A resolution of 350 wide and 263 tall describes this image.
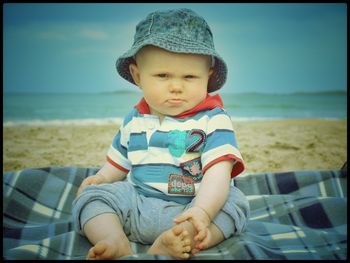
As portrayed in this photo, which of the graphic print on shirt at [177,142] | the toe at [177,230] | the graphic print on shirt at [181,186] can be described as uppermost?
the graphic print on shirt at [177,142]

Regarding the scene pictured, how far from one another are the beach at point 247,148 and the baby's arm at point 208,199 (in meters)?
1.08

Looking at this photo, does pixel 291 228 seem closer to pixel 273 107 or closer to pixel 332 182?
pixel 332 182

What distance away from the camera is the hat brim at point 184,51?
42.3 inches

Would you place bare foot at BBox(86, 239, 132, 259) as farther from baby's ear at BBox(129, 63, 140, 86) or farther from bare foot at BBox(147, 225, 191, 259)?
baby's ear at BBox(129, 63, 140, 86)

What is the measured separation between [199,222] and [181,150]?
0.29 meters

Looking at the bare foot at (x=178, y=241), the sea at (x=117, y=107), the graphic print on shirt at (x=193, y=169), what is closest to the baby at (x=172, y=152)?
A: the graphic print on shirt at (x=193, y=169)

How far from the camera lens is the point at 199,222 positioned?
0.88m

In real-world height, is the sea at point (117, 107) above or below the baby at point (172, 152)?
below

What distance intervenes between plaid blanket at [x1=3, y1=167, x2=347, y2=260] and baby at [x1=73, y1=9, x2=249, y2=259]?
2.8 inches

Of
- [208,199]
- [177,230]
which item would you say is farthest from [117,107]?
[177,230]

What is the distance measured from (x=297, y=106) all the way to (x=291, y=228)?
649 centimetres

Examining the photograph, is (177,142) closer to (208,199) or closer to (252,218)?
(208,199)

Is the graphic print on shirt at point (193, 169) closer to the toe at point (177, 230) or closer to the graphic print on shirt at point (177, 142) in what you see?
the graphic print on shirt at point (177, 142)

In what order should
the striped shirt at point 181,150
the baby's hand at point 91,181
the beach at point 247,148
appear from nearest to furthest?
the striped shirt at point 181,150, the baby's hand at point 91,181, the beach at point 247,148
